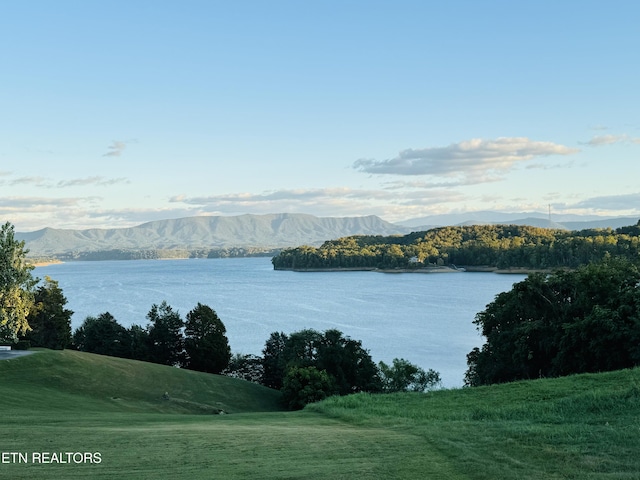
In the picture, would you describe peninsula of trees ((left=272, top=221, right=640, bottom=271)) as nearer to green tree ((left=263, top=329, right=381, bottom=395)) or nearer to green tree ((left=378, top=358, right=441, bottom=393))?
green tree ((left=378, top=358, right=441, bottom=393))

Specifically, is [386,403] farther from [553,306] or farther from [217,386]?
[553,306]

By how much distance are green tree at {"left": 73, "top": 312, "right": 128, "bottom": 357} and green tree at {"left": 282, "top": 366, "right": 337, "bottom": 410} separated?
21.1 metres

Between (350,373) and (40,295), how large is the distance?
2663cm

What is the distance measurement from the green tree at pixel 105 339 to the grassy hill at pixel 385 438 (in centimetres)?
2900

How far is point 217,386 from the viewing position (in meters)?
35.0

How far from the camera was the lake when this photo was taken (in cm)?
5909

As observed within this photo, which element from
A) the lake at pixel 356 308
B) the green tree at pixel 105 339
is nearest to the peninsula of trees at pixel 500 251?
the lake at pixel 356 308

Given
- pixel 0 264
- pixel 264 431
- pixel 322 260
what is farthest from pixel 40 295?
pixel 322 260

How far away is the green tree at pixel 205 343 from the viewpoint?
47.5 metres

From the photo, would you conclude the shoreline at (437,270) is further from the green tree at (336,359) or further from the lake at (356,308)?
the green tree at (336,359)

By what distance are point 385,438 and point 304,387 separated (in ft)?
74.3

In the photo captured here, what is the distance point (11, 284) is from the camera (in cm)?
3350

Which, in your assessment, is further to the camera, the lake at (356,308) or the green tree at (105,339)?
the lake at (356,308)

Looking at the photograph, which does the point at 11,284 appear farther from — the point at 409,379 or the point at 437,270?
the point at 437,270
